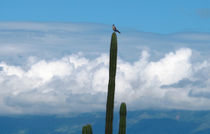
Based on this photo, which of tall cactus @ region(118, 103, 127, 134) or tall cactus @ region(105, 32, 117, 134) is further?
tall cactus @ region(118, 103, 127, 134)

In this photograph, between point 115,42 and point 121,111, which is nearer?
point 115,42

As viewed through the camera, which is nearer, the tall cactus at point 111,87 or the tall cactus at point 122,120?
the tall cactus at point 111,87

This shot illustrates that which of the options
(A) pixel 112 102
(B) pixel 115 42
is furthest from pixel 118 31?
(A) pixel 112 102

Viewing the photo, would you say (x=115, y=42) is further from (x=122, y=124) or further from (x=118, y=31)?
(x=122, y=124)

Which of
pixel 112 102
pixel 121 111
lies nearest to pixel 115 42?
pixel 112 102

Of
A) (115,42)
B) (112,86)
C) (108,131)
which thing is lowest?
(108,131)

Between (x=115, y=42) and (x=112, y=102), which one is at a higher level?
(x=115, y=42)

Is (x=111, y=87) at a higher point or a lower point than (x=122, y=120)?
higher

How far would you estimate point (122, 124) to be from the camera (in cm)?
4047

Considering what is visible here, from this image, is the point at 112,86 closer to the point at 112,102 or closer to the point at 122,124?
the point at 112,102

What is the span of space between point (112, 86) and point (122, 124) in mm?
5151

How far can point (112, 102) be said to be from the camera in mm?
36062

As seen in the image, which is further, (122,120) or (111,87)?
(122,120)

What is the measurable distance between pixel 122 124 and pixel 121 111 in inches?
36.8
